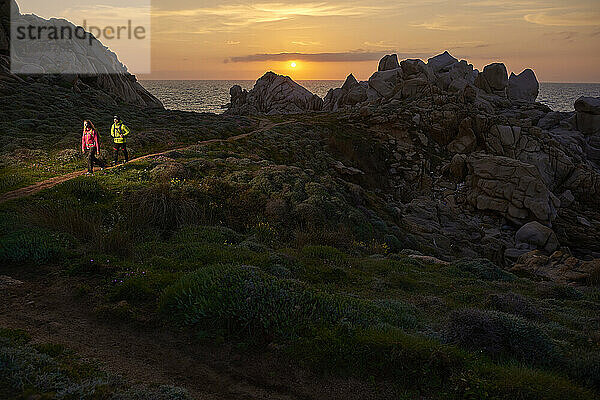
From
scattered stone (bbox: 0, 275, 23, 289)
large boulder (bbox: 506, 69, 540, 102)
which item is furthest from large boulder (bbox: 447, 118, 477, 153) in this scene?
scattered stone (bbox: 0, 275, 23, 289)

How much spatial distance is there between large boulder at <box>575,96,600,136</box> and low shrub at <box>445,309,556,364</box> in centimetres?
6187

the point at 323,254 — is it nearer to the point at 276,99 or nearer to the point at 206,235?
the point at 206,235

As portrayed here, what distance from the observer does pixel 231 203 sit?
1689 centimetres

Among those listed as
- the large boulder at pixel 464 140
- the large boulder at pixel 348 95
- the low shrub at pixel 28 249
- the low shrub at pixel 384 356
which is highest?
the large boulder at pixel 348 95

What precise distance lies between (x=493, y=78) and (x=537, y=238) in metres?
52.4

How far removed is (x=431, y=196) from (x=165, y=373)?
117ft

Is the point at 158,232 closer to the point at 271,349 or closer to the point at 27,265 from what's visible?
the point at 27,265

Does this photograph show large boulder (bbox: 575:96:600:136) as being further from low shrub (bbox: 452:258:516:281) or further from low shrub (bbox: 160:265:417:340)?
low shrub (bbox: 160:265:417:340)

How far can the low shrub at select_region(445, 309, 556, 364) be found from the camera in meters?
6.39

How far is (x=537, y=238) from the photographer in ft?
94.7

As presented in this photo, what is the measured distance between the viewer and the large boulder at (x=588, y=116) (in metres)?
55.5

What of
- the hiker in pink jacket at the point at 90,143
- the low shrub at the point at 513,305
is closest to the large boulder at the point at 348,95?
the hiker in pink jacket at the point at 90,143

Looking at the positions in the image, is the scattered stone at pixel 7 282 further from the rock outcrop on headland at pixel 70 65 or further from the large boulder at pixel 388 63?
the large boulder at pixel 388 63

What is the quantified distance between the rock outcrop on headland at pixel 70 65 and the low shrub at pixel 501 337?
49.6 metres
